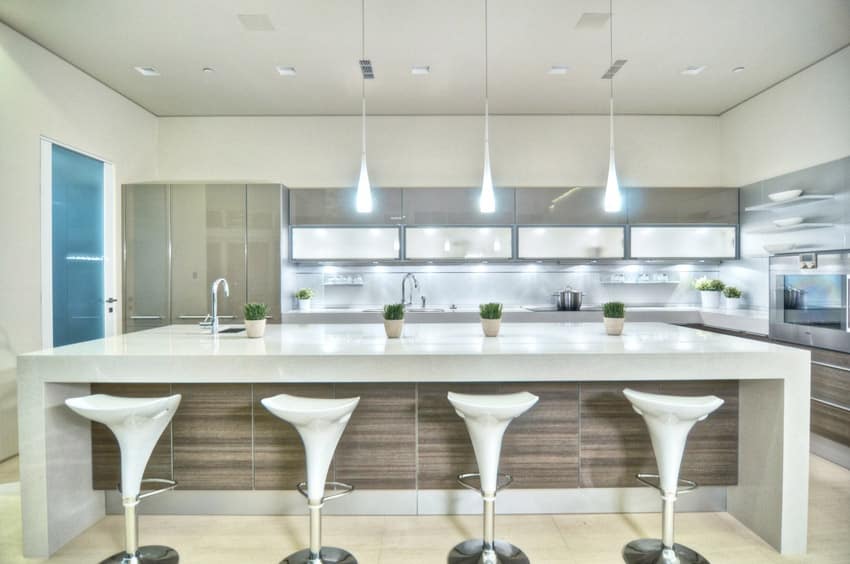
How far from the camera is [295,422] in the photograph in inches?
80.7

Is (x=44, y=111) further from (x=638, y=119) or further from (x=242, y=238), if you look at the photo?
(x=638, y=119)

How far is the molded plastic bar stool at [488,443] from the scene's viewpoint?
209 cm

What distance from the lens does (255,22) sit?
337cm

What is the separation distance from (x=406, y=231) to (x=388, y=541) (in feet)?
10.5

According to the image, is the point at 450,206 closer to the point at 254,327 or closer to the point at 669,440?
the point at 254,327

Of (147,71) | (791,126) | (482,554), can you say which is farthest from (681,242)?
(147,71)

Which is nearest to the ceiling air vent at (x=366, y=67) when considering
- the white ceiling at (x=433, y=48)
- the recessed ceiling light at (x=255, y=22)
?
the white ceiling at (x=433, y=48)

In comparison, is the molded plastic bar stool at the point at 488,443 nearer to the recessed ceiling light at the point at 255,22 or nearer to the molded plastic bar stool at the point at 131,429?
the molded plastic bar stool at the point at 131,429

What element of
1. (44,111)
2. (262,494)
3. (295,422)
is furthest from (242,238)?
(295,422)

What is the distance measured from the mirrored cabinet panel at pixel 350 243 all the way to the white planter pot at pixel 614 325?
2546 millimetres

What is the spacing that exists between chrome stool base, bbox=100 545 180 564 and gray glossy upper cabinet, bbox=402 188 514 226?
346 cm

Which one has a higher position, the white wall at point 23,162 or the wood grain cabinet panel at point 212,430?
the white wall at point 23,162

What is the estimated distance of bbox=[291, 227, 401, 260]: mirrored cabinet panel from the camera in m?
5.04

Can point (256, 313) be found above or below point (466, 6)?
below
